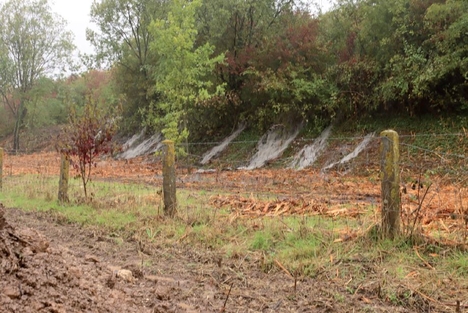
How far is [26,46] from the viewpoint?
36.1 metres

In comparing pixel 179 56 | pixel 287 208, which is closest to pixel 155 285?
pixel 287 208

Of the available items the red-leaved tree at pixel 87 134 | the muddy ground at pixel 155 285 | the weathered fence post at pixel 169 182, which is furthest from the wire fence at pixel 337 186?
the muddy ground at pixel 155 285

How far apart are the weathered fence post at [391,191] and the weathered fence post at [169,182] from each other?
11.5 ft

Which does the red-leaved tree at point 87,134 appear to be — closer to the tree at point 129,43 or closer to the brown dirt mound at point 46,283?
the brown dirt mound at point 46,283

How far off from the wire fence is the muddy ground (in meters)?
1.64

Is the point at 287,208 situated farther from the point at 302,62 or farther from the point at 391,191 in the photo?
the point at 302,62

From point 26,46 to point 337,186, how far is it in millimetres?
34707

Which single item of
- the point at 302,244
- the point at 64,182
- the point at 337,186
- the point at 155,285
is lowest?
the point at 155,285

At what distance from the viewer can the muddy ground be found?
2.98 meters

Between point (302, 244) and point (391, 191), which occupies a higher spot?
point (391, 191)

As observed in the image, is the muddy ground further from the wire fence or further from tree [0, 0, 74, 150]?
tree [0, 0, 74, 150]

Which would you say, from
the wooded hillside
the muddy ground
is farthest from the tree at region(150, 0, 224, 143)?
the muddy ground

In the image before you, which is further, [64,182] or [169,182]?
[64,182]

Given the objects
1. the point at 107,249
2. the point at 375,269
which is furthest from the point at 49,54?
the point at 375,269
